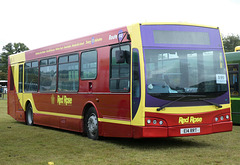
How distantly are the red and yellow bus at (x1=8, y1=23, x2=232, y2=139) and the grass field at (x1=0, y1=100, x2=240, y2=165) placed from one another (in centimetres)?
41

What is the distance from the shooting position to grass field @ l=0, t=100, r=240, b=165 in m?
8.39

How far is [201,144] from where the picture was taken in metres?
10.8

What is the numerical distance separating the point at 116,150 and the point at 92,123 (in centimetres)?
226

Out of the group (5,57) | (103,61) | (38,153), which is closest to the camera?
(38,153)

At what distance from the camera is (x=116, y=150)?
32.4 feet

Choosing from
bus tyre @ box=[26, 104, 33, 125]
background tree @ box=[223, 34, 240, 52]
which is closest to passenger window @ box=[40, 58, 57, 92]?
bus tyre @ box=[26, 104, 33, 125]

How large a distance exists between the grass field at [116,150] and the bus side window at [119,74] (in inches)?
56.4

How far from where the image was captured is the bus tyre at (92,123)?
38.9ft

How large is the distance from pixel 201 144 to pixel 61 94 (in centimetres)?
524

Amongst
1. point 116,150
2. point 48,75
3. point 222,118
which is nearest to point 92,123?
point 116,150

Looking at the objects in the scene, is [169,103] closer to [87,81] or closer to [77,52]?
[87,81]

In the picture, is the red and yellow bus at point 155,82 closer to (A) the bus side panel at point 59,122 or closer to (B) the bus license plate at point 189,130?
(B) the bus license plate at point 189,130

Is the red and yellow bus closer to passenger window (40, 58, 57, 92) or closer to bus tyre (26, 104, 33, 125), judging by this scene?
passenger window (40, 58, 57, 92)

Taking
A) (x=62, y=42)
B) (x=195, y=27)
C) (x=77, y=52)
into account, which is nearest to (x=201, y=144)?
(x=195, y=27)
